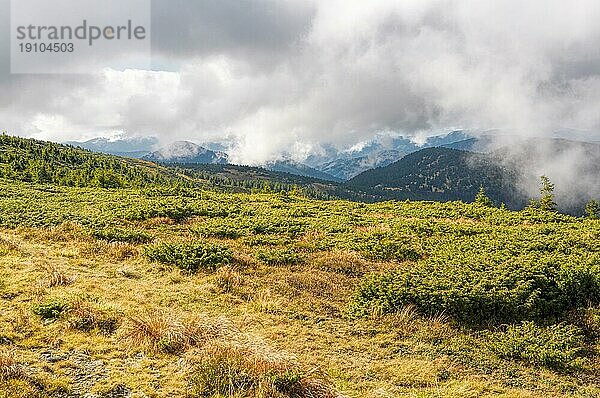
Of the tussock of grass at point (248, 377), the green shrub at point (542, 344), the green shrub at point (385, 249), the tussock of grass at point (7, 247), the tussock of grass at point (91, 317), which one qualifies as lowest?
the green shrub at point (542, 344)

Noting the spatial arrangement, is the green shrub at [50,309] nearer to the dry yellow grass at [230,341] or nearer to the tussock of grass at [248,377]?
the dry yellow grass at [230,341]

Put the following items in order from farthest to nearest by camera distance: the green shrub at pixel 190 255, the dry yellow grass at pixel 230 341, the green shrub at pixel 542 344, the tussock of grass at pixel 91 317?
the green shrub at pixel 190 255 → the green shrub at pixel 542 344 → the tussock of grass at pixel 91 317 → the dry yellow grass at pixel 230 341

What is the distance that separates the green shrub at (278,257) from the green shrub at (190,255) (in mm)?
1536

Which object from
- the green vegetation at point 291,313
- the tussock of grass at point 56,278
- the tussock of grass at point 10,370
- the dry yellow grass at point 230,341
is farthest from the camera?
the tussock of grass at point 56,278

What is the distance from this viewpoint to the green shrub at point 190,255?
16797mm

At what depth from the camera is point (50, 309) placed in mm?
11039

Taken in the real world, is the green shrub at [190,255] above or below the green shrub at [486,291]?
above

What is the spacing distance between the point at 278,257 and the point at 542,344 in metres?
10.7

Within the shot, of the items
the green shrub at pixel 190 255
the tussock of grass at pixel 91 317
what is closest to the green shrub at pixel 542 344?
the green shrub at pixel 190 255

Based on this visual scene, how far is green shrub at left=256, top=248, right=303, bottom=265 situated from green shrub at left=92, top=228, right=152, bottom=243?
22.4ft

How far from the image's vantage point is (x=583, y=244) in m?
22.4

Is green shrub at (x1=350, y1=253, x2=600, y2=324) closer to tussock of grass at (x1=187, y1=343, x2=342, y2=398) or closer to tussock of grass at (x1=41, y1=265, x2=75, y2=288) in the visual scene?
tussock of grass at (x1=187, y1=343, x2=342, y2=398)

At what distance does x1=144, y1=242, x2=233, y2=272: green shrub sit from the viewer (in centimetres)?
1680

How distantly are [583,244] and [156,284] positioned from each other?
22.8 metres
